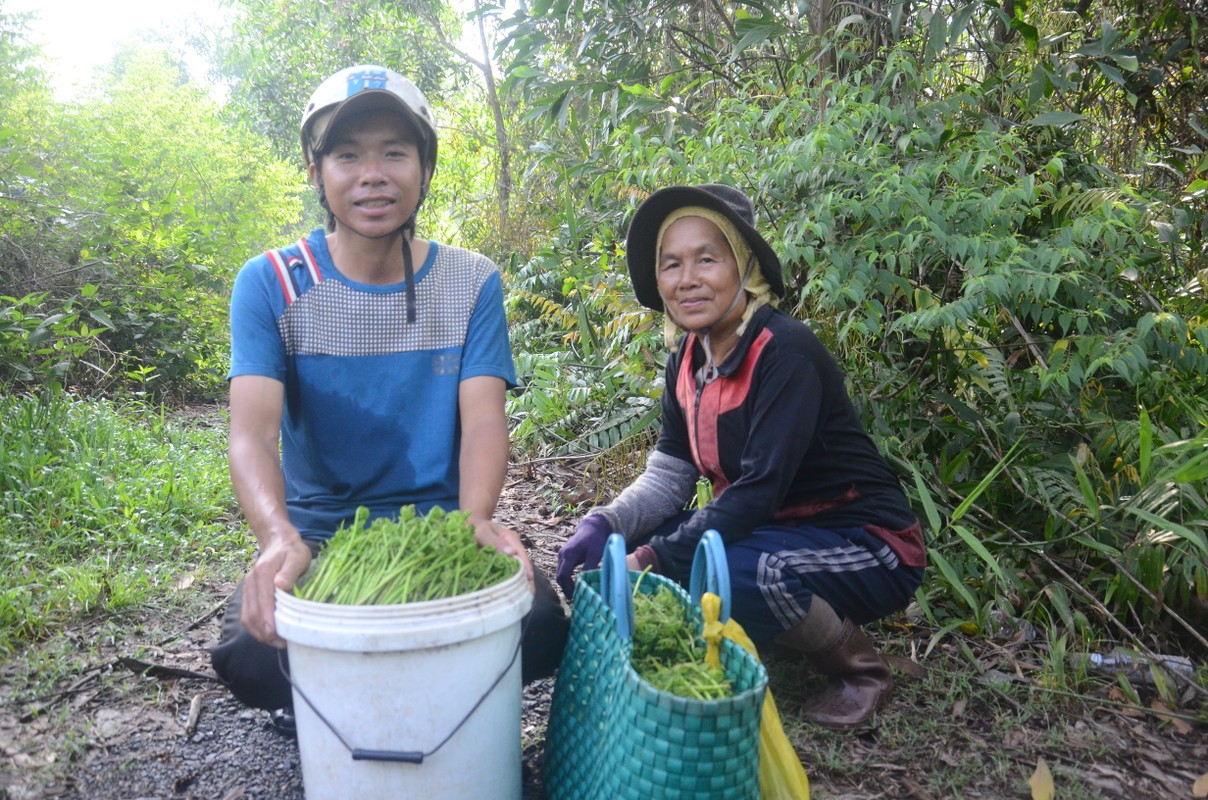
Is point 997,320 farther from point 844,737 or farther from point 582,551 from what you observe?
point 582,551

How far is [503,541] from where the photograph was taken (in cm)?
201

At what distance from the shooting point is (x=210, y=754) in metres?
2.33

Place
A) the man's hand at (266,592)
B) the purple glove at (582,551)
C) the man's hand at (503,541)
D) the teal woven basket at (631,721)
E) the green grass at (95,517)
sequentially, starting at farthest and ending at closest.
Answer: the green grass at (95,517)
the purple glove at (582,551)
the man's hand at (503,541)
the man's hand at (266,592)
the teal woven basket at (631,721)

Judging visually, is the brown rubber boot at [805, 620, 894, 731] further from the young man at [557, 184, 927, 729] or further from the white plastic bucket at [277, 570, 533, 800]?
the white plastic bucket at [277, 570, 533, 800]

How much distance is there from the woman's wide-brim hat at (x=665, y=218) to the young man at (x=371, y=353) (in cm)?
50

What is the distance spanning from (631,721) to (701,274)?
137 centimetres

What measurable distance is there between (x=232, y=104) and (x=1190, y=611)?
19761 mm

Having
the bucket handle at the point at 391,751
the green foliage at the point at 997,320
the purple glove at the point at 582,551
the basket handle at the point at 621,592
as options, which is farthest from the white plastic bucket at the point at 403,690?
the green foliage at the point at 997,320

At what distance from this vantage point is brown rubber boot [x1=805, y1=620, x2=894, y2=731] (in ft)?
7.94

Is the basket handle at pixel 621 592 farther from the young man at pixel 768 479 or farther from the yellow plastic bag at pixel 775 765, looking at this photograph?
the young man at pixel 768 479

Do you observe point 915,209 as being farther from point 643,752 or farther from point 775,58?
point 643,752

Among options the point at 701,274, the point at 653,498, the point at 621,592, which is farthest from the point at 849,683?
the point at 701,274

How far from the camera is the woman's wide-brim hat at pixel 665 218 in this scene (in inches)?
98.9

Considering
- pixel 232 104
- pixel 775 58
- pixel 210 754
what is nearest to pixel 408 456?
pixel 210 754
